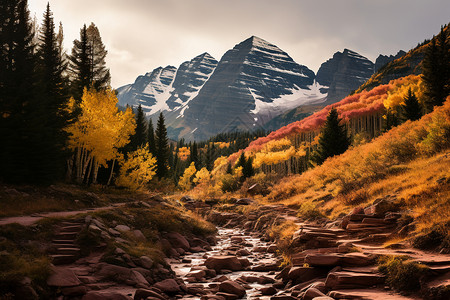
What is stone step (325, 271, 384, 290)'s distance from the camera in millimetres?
7895

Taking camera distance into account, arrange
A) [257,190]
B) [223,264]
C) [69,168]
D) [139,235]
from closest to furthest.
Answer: [223,264] < [139,235] < [69,168] < [257,190]

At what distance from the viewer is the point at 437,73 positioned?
38.1 metres

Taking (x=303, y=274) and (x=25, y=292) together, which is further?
(x=303, y=274)

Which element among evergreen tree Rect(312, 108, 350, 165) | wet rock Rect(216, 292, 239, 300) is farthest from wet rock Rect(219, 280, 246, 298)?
evergreen tree Rect(312, 108, 350, 165)

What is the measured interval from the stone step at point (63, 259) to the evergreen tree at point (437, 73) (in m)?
44.5

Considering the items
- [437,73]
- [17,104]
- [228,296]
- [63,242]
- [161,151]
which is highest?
[437,73]

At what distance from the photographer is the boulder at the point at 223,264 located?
45.6ft

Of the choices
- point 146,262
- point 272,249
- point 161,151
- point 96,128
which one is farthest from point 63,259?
point 161,151

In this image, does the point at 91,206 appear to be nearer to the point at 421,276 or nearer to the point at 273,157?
the point at 421,276

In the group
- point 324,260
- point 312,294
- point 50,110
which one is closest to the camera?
point 312,294

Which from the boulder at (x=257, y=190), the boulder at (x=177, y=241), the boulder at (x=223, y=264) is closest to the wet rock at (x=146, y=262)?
the boulder at (x=223, y=264)

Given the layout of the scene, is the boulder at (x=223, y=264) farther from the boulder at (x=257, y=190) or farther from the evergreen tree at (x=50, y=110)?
the boulder at (x=257, y=190)

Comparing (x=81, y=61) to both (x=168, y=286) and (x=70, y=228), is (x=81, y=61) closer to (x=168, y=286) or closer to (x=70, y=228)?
(x=70, y=228)

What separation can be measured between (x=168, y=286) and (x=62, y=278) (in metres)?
3.67
